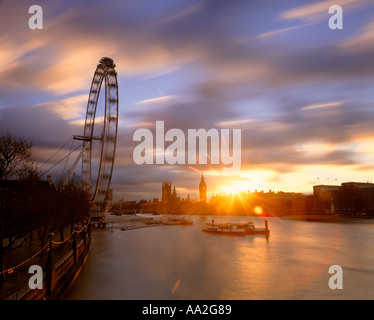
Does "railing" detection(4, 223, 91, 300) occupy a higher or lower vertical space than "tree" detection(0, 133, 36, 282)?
lower

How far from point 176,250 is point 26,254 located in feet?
69.8

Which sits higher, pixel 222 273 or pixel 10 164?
pixel 10 164

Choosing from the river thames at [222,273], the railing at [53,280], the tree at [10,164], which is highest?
the tree at [10,164]

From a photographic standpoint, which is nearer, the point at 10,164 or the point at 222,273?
the point at 10,164

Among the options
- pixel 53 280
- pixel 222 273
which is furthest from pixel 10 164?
pixel 222 273

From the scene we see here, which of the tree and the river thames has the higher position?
the tree

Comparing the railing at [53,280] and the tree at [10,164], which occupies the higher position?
the tree at [10,164]

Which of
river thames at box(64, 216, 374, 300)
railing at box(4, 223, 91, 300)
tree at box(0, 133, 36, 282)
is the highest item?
tree at box(0, 133, 36, 282)

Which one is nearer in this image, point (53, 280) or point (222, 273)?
point (53, 280)

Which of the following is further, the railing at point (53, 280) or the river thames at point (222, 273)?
the river thames at point (222, 273)

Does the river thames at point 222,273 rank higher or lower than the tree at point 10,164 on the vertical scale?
lower

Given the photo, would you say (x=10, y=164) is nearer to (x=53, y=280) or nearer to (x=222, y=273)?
(x=53, y=280)

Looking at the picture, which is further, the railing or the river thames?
the river thames

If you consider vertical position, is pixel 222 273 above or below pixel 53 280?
below
